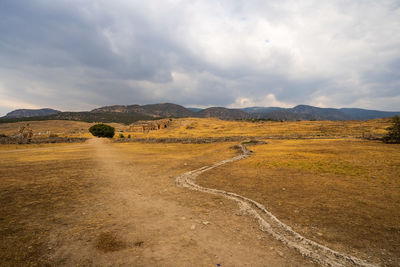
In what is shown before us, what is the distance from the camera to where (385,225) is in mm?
7645

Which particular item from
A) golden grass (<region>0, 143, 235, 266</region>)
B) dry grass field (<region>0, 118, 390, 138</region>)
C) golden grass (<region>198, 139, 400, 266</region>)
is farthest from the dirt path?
dry grass field (<region>0, 118, 390, 138</region>)

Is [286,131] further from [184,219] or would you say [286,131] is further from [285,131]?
[184,219]

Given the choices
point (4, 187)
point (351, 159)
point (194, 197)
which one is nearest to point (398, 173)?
point (351, 159)

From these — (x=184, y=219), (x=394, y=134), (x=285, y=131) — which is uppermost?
(x=394, y=134)

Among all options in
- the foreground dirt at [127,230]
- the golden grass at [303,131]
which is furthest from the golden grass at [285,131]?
the foreground dirt at [127,230]

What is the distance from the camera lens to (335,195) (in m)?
11.3

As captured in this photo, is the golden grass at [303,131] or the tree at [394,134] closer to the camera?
the tree at [394,134]

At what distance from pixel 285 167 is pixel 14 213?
2147cm

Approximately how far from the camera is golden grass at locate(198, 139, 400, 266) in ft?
22.6

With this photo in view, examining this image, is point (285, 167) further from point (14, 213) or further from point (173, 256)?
point (14, 213)

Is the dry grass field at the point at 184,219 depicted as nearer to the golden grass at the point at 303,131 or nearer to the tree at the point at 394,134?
the tree at the point at 394,134

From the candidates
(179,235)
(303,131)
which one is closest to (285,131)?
(303,131)

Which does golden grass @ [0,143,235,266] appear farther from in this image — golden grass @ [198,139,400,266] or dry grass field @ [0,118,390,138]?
dry grass field @ [0,118,390,138]

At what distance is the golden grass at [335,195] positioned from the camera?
6887 millimetres
